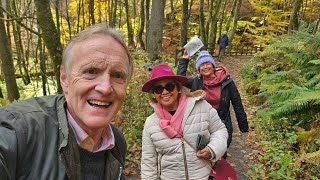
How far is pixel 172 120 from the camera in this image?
3.18 meters

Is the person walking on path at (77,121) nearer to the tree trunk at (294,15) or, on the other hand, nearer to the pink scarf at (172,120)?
the pink scarf at (172,120)

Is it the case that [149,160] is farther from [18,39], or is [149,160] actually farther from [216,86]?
[18,39]

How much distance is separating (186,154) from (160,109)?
0.55 m

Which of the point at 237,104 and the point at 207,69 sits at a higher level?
the point at 207,69

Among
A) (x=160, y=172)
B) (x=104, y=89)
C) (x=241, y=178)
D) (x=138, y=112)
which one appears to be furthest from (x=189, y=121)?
(x=138, y=112)

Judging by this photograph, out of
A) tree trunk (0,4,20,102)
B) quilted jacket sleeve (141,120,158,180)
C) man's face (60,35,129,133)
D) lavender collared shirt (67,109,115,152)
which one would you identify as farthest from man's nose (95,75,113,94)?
tree trunk (0,4,20,102)

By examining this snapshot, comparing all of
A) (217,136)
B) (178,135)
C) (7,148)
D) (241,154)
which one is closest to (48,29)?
(178,135)

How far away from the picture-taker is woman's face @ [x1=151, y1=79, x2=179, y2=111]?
333cm

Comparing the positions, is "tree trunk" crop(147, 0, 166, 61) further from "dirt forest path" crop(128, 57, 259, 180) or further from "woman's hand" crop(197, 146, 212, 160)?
"woman's hand" crop(197, 146, 212, 160)

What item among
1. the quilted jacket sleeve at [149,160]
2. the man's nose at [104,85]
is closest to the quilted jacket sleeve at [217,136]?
the quilted jacket sleeve at [149,160]

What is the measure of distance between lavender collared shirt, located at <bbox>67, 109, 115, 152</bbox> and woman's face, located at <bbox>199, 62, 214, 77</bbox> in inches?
121

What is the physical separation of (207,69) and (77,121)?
3393 mm

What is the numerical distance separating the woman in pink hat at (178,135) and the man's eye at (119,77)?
142 cm

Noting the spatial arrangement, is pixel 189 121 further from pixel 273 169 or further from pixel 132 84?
pixel 132 84
